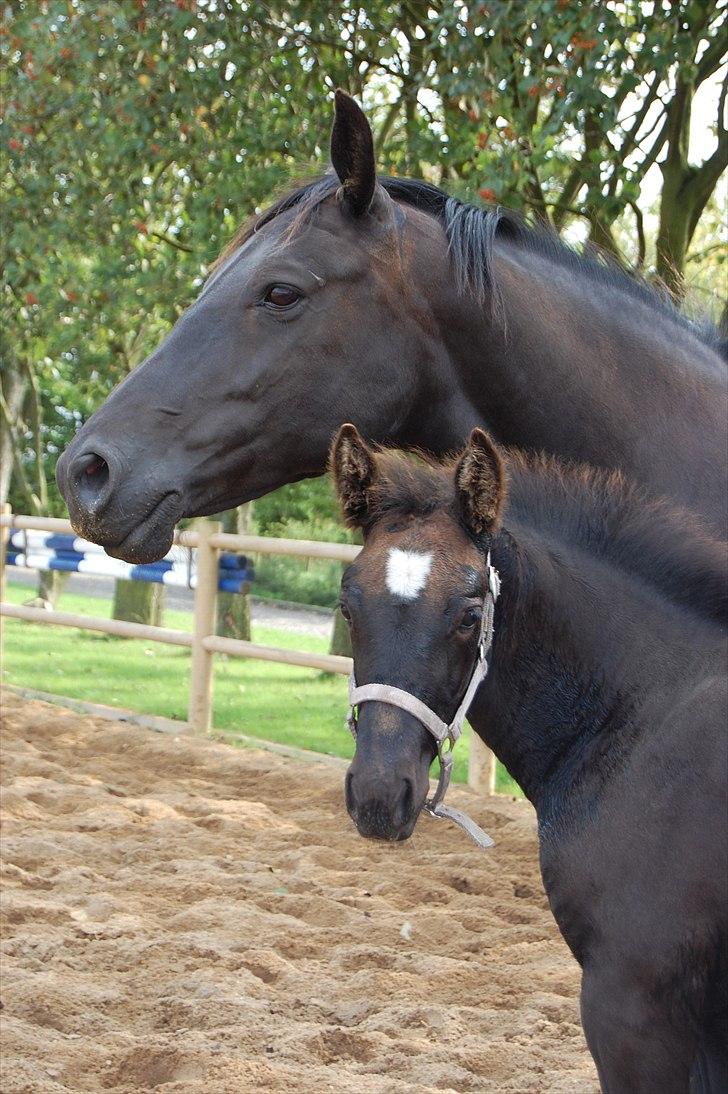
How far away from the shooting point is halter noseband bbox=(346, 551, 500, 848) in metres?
2.13

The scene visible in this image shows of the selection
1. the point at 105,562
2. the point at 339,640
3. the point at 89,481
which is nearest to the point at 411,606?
the point at 89,481

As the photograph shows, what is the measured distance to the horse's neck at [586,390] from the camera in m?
2.64

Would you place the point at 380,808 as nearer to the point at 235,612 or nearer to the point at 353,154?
the point at 353,154

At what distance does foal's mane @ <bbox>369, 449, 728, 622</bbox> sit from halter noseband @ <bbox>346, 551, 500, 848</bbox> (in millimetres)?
204

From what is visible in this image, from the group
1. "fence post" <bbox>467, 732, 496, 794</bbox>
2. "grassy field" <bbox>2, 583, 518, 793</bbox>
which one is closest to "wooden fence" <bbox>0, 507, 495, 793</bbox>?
"grassy field" <bbox>2, 583, 518, 793</bbox>

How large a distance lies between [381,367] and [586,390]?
1.55 ft

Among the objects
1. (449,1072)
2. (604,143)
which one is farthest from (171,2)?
(449,1072)

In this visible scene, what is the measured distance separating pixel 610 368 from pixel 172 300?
5629 mm

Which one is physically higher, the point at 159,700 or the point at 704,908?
the point at 704,908

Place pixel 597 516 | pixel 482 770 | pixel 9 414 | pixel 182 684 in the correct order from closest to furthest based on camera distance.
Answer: pixel 597 516
pixel 482 770
pixel 182 684
pixel 9 414

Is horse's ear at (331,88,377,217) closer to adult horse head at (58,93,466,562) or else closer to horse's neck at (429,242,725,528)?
adult horse head at (58,93,466,562)

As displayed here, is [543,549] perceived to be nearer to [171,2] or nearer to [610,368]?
[610,368]

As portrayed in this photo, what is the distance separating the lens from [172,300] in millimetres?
7852

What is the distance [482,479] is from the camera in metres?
2.23
